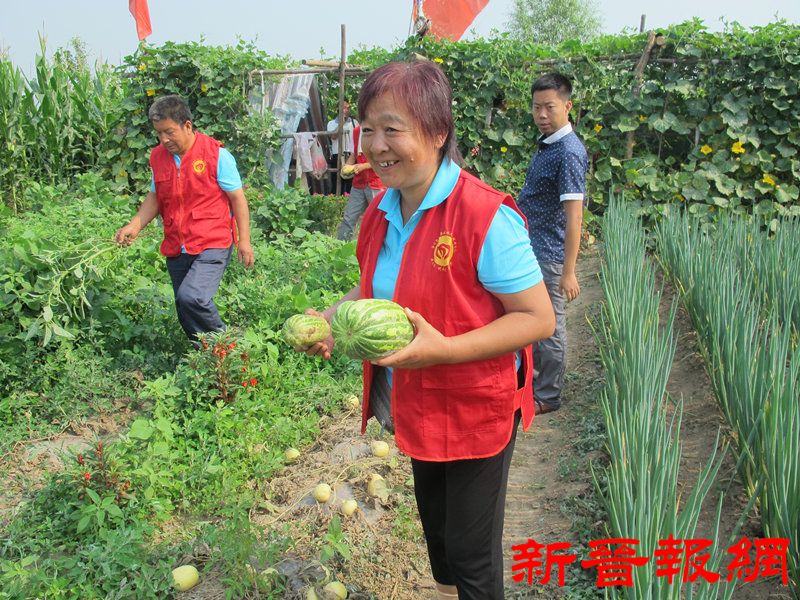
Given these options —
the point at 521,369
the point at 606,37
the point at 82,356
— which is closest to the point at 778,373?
the point at 521,369

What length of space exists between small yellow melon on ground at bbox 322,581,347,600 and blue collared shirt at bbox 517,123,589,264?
1924mm

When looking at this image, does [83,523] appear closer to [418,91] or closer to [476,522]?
[476,522]

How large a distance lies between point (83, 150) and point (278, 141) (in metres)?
2.65

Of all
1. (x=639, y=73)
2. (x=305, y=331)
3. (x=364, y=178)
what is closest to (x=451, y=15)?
(x=639, y=73)

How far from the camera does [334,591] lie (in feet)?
7.47

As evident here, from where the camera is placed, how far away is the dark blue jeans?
12.3ft

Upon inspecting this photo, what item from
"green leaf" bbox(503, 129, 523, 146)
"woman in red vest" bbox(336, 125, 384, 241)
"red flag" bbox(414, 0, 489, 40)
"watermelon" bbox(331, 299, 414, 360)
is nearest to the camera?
"watermelon" bbox(331, 299, 414, 360)

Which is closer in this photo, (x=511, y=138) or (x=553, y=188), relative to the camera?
(x=553, y=188)

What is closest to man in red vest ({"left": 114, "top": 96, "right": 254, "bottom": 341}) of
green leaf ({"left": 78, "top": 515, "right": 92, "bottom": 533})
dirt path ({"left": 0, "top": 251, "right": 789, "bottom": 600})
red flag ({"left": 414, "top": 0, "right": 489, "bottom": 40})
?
dirt path ({"left": 0, "top": 251, "right": 789, "bottom": 600})

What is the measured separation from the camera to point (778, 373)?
2355 millimetres

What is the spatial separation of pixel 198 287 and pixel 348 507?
64.3 inches

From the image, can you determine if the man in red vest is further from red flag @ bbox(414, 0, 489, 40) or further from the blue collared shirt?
red flag @ bbox(414, 0, 489, 40)

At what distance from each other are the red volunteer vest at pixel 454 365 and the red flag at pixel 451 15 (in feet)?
25.1

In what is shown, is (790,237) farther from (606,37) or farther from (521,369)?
(606,37)
